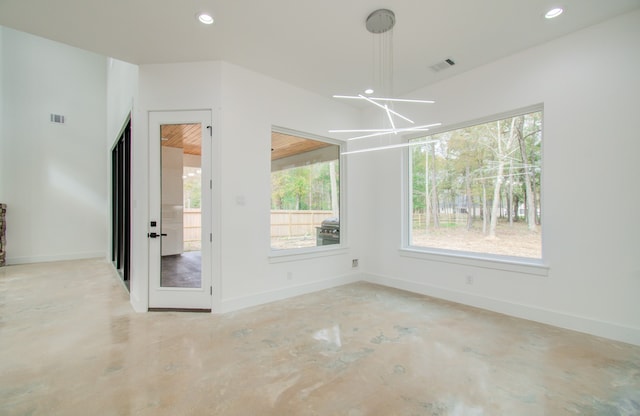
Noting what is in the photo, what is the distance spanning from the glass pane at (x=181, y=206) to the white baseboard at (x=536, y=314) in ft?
10.2

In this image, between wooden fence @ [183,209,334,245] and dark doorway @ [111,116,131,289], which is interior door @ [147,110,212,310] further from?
dark doorway @ [111,116,131,289]

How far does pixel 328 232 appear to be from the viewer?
4836mm

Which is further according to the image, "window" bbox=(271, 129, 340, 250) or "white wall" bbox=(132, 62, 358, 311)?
"window" bbox=(271, 129, 340, 250)

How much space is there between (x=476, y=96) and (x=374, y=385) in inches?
142

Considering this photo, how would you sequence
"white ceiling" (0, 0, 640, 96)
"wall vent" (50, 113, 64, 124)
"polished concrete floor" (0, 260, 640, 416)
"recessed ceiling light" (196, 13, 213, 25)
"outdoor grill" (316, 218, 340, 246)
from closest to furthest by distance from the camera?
"polished concrete floor" (0, 260, 640, 416) → "white ceiling" (0, 0, 640, 96) → "recessed ceiling light" (196, 13, 213, 25) → "outdoor grill" (316, 218, 340, 246) → "wall vent" (50, 113, 64, 124)

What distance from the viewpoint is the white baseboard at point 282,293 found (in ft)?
11.7

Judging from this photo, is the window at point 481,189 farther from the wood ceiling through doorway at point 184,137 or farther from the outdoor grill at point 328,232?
the wood ceiling through doorway at point 184,137

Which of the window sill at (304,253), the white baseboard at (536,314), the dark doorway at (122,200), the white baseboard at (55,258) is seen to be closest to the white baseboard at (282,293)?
the window sill at (304,253)

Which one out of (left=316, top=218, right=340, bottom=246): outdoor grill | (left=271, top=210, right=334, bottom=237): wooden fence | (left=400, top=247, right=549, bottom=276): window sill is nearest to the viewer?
(left=400, top=247, right=549, bottom=276): window sill

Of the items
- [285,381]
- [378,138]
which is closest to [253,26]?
[378,138]

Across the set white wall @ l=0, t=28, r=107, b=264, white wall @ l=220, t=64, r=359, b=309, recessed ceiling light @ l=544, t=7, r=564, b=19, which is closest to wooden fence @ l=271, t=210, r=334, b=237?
white wall @ l=220, t=64, r=359, b=309

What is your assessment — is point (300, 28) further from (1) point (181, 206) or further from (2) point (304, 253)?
(2) point (304, 253)

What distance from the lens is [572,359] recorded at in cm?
239

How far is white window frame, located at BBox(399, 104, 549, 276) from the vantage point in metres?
3.24
